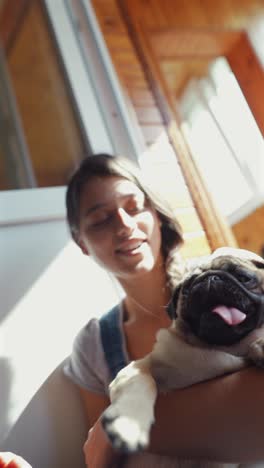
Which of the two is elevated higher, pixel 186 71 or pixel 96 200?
pixel 186 71

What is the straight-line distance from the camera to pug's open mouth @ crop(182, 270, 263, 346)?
1.98 ft

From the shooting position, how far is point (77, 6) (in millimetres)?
1599

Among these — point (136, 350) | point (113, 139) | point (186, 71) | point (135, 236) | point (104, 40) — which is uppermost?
point (104, 40)

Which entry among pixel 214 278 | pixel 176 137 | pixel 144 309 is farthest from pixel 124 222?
pixel 176 137

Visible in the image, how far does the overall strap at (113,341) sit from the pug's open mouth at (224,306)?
37 cm

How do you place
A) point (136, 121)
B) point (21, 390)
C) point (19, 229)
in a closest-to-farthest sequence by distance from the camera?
point (21, 390) → point (19, 229) → point (136, 121)

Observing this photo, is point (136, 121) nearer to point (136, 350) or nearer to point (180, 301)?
point (136, 350)

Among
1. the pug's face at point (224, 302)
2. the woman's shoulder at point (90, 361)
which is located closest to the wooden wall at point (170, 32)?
the woman's shoulder at point (90, 361)

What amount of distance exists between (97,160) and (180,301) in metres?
0.45

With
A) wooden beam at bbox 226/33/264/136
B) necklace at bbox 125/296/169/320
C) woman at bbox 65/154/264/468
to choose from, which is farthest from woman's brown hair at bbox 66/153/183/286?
wooden beam at bbox 226/33/264/136

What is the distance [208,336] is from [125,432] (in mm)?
189

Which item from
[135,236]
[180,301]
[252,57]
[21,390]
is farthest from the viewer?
[252,57]

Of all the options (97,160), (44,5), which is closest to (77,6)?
(44,5)

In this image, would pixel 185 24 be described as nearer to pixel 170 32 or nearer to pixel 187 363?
pixel 170 32
